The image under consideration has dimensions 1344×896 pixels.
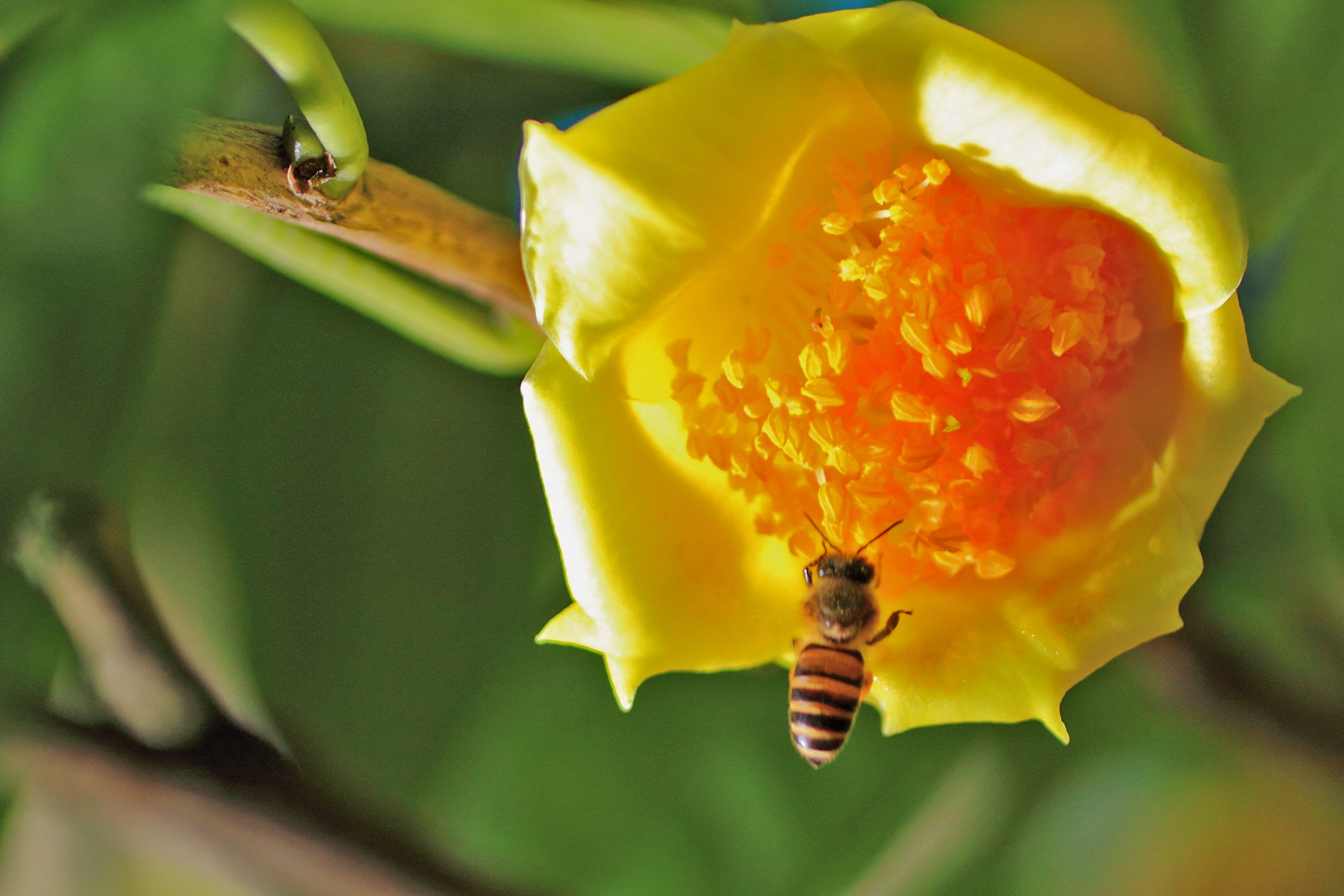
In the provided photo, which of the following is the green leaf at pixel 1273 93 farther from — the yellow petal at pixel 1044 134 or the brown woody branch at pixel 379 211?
the brown woody branch at pixel 379 211

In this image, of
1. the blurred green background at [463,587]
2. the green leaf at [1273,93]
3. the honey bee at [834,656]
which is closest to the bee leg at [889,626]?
the honey bee at [834,656]

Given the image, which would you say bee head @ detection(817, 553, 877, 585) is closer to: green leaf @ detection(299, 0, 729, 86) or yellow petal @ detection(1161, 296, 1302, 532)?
yellow petal @ detection(1161, 296, 1302, 532)

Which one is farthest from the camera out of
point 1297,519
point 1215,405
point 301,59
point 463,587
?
point 463,587

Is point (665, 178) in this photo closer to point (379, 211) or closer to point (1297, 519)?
point (379, 211)

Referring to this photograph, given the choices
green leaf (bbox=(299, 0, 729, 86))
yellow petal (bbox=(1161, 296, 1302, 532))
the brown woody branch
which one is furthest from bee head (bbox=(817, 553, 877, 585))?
green leaf (bbox=(299, 0, 729, 86))

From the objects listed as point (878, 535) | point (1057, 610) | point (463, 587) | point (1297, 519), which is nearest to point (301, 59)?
point (878, 535)

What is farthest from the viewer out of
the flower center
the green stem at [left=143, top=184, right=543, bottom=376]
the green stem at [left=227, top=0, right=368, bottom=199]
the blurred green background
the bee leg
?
the blurred green background

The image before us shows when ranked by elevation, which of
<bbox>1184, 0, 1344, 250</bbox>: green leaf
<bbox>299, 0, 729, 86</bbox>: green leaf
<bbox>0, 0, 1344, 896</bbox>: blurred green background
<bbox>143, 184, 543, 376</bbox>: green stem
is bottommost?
<bbox>0, 0, 1344, 896</bbox>: blurred green background

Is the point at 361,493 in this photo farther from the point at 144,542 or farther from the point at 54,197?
the point at 54,197
